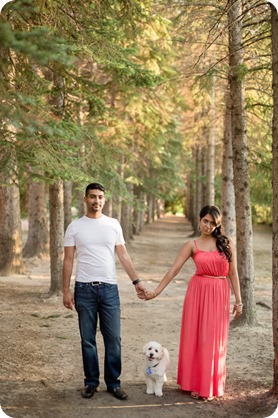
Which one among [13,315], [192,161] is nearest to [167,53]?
[13,315]

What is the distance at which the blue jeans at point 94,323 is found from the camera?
6.11 metres

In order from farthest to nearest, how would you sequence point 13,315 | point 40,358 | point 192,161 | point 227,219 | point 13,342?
point 192,161 → point 227,219 → point 13,315 → point 13,342 → point 40,358

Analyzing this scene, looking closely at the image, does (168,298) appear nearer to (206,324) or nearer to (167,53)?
(206,324)

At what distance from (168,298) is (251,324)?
3.75m

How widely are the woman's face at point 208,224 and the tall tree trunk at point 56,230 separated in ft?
20.9

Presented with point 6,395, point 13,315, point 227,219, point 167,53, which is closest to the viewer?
point 6,395

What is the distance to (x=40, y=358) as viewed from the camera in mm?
7832

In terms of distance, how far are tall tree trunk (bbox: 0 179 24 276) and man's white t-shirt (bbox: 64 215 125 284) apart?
9127 millimetres

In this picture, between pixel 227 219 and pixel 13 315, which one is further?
pixel 227 219

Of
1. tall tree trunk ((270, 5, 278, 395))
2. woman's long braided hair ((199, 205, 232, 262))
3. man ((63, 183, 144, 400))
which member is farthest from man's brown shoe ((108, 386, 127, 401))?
woman's long braided hair ((199, 205, 232, 262))

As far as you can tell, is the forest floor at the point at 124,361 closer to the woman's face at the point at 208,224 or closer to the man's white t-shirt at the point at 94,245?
the man's white t-shirt at the point at 94,245

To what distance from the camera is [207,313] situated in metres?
6.25

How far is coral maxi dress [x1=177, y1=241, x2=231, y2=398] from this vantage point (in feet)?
20.5

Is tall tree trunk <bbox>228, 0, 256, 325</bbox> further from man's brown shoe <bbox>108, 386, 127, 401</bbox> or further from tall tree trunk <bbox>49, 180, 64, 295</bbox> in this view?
man's brown shoe <bbox>108, 386, 127, 401</bbox>
